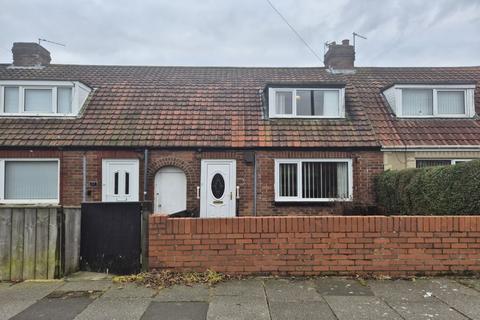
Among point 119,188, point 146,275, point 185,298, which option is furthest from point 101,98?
point 185,298

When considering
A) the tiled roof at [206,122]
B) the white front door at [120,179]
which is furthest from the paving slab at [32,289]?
the tiled roof at [206,122]

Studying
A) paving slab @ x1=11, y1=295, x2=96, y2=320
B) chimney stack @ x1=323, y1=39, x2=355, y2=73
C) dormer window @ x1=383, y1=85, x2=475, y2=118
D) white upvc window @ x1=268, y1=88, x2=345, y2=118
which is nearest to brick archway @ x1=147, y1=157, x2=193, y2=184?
white upvc window @ x1=268, y1=88, x2=345, y2=118

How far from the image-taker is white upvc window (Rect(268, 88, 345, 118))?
12719 mm

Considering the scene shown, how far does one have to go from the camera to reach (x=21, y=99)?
489 inches

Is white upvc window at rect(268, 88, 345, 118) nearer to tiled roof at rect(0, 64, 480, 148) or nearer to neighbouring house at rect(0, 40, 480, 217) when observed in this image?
neighbouring house at rect(0, 40, 480, 217)

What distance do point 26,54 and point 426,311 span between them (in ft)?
54.5

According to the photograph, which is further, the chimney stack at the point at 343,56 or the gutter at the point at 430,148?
the chimney stack at the point at 343,56

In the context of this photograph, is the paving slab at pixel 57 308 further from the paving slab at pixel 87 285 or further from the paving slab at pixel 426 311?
the paving slab at pixel 426 311

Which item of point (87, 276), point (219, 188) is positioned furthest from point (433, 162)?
point (87, 276)

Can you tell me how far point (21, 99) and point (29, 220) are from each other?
783cm

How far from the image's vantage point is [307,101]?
42.2 ft

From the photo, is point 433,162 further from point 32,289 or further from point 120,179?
point 32,289

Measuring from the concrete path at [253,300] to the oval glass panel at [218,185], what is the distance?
5815mm

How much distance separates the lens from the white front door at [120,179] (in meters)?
11.5
